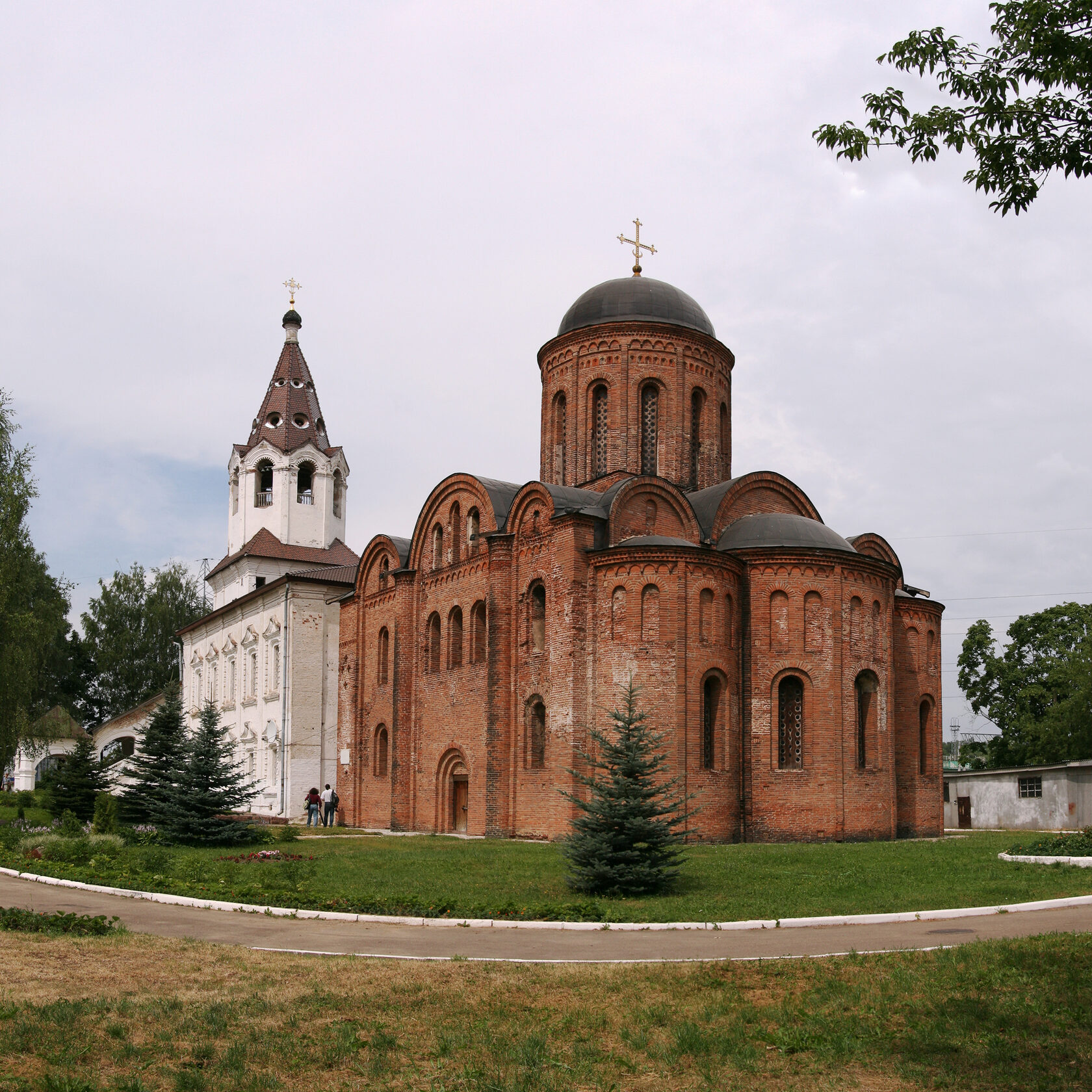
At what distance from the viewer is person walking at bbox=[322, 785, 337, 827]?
31.3 m

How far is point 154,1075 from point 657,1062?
2.94 m

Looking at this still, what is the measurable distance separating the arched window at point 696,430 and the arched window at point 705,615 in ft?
18.6

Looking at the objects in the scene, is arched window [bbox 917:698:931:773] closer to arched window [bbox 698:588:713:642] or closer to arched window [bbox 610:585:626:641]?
arched window [bbox 698:588:713:642]

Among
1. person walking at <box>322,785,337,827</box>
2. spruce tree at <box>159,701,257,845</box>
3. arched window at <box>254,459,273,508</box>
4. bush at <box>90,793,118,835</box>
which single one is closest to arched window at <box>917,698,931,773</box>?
spruce tree at <box>159,701,257,845</box>

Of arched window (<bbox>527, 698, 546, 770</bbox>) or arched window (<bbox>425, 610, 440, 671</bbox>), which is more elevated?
arched window (<bbox>425, 610, 440, 671</bbox>)

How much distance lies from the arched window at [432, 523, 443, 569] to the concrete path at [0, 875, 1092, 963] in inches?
643

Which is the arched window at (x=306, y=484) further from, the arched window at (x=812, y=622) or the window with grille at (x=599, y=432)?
the arched window at (x=812, y=622)

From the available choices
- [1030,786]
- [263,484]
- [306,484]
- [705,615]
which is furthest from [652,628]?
[263,484]

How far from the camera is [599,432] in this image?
28391mm

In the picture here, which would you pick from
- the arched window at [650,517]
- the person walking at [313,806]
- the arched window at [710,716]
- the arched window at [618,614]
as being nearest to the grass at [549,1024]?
the arched window at [710,716]

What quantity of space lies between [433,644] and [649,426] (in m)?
7.58

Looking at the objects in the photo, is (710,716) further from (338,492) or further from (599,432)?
(338,492)

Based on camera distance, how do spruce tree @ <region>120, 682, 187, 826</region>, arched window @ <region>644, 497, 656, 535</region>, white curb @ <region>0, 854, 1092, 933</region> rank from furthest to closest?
spruce tree @ <region>120, 682, 187, 826</region> < arched window @ <region>644, 497, 656, 535</region> < white curb @ <region>0, 854, 1092, 933</region>

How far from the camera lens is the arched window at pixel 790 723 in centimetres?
2312
